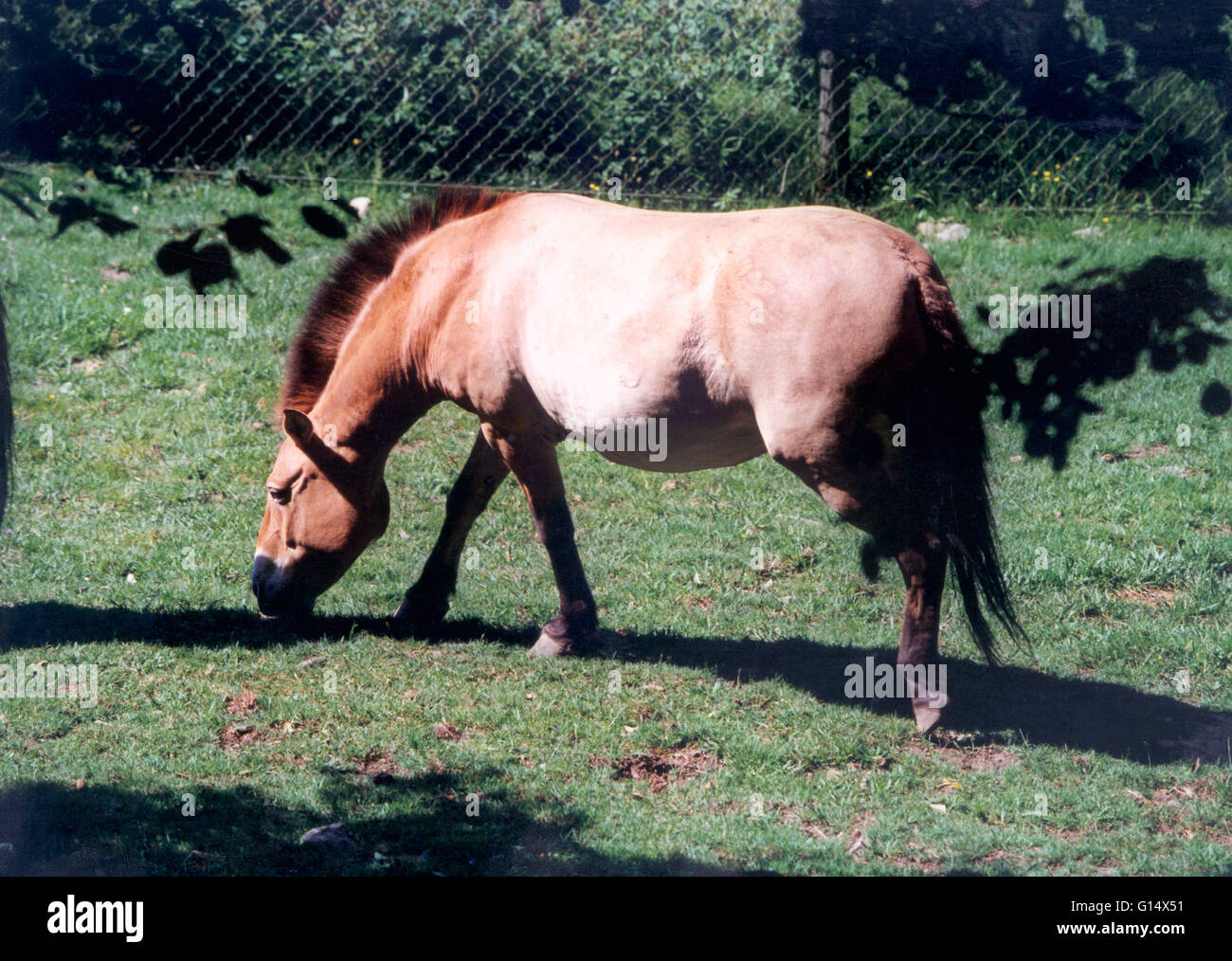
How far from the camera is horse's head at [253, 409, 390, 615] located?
16.2ft

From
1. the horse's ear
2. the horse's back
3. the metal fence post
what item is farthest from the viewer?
the metal fence post

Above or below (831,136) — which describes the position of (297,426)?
below

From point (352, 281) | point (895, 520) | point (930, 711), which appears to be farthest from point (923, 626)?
point (352, 281)

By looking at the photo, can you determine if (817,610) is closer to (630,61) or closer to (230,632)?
(230,632)

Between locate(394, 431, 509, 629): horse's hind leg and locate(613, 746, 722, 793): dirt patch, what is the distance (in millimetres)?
1440

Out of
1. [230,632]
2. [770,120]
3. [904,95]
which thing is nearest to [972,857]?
[904,95]

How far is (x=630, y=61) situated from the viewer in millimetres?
7547

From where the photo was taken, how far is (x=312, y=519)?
495cm

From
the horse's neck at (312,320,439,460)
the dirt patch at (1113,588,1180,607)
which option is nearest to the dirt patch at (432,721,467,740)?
the horse's neck at (312,320,439,460)

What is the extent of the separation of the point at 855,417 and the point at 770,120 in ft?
13.5

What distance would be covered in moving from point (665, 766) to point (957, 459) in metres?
1.57

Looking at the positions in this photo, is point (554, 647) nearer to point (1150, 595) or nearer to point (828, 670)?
point (828, 670)

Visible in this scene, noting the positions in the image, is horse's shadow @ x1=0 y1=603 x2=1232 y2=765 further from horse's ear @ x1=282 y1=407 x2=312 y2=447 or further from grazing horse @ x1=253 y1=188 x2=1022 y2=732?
horse's ear @ x1=282 y1=407 x2=312 y2=447

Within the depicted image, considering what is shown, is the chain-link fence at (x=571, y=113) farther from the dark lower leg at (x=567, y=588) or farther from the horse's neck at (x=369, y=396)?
the dark lower leg at (x=567, y=588)
